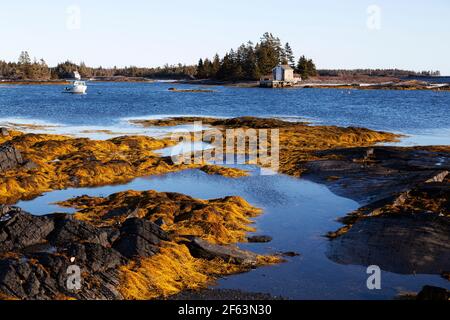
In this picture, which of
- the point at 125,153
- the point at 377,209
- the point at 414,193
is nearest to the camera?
the point at 377,209

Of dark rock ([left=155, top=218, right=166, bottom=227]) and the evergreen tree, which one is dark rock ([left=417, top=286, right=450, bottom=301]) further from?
the evergreen tree

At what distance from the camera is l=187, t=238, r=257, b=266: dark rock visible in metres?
15.8

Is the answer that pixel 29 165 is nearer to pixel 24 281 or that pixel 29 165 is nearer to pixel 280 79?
pixel 24 281

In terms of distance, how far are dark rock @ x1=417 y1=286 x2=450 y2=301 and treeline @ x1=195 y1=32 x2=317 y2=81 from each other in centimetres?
16122

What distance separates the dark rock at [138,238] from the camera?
1532cm

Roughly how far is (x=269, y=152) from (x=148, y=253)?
2275cm

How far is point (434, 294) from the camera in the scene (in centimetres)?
1252

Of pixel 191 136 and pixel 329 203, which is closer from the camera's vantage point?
pixel 329 203

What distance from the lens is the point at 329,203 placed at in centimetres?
2350

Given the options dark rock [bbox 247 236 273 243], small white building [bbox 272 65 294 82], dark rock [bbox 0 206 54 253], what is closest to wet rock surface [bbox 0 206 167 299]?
dark rock [bbox 0 206 54 253]

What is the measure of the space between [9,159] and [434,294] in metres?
24.5
